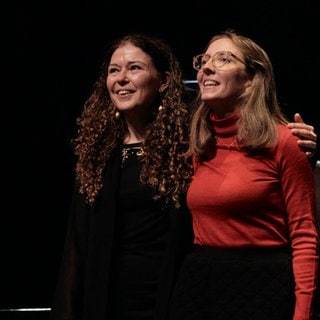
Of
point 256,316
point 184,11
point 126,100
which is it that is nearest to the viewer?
point 256,316

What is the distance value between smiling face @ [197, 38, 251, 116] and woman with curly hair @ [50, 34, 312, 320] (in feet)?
0.76

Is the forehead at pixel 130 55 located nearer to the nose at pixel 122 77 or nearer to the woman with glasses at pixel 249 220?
the nose at pixel 122 77

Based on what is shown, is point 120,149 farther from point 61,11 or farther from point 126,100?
point 61,11

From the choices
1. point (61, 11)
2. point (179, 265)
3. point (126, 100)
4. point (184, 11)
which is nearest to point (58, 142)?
point (61, 11)

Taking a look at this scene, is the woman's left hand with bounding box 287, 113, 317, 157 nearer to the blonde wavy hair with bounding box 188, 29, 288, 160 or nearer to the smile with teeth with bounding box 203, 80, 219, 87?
the blonde wavy hair with bounding box 188, 29, 288, 160

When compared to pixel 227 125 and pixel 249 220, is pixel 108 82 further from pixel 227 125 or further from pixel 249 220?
pixel 249 220

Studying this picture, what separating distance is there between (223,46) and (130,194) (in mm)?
555

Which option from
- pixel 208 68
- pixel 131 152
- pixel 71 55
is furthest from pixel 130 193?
pixel 71 55

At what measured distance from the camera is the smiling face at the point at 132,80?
2242 mm

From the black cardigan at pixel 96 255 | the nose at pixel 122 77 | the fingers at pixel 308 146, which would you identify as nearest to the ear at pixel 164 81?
the nose at pixel 122 77

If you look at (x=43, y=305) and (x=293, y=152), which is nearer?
(x=293, y=152)

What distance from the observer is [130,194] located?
2199mm

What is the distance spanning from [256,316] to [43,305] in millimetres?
1687

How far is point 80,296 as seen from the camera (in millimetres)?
2309
